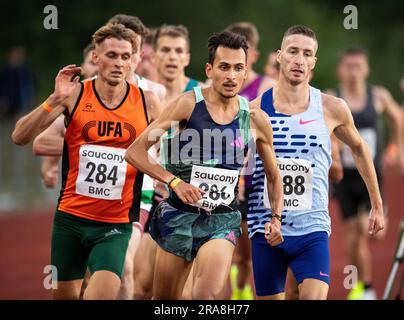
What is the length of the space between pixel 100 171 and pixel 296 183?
4.82 feet

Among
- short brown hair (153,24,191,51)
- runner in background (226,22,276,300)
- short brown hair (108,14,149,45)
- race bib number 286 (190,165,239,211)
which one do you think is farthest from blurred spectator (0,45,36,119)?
race bib number 286 (190,165,239,211)

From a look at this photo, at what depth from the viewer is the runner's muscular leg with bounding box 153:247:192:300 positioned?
8.39 meters

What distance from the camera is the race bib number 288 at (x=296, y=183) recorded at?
28.6 ft

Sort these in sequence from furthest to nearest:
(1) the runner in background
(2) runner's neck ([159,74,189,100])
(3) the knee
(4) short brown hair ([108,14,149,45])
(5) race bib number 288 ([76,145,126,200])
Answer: (1) the runner in background
(2) runner's neck ([159,74,189,100])
(4) short brown hair ([108,14,149,45])
(5) race bib number 288 ([76,145,126,200])
(3) the knee

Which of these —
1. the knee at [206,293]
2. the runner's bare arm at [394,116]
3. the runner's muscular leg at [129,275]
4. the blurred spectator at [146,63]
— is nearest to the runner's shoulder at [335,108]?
the knee at [206,293]

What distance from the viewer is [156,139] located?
8266 millimetres

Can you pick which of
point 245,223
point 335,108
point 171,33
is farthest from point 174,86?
point 335,108

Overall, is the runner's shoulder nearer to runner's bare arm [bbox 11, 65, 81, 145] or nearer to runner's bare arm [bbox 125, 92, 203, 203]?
runner's bare arm [bbox 125, 92, 203, 203]

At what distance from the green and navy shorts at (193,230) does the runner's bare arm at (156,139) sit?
37 centimetres

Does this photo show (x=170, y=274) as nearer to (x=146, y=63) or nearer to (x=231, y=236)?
(x=231, y=236)

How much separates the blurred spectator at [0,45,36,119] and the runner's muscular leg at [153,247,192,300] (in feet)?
52.4

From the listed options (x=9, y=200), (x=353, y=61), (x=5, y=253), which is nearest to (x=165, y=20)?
(x=9, y=200)

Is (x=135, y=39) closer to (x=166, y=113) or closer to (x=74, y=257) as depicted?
(x=166, y=113)

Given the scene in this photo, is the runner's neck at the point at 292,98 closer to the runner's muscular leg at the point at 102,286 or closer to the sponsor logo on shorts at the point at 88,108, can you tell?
the sponsor logo on shorts at the point at 88,108
